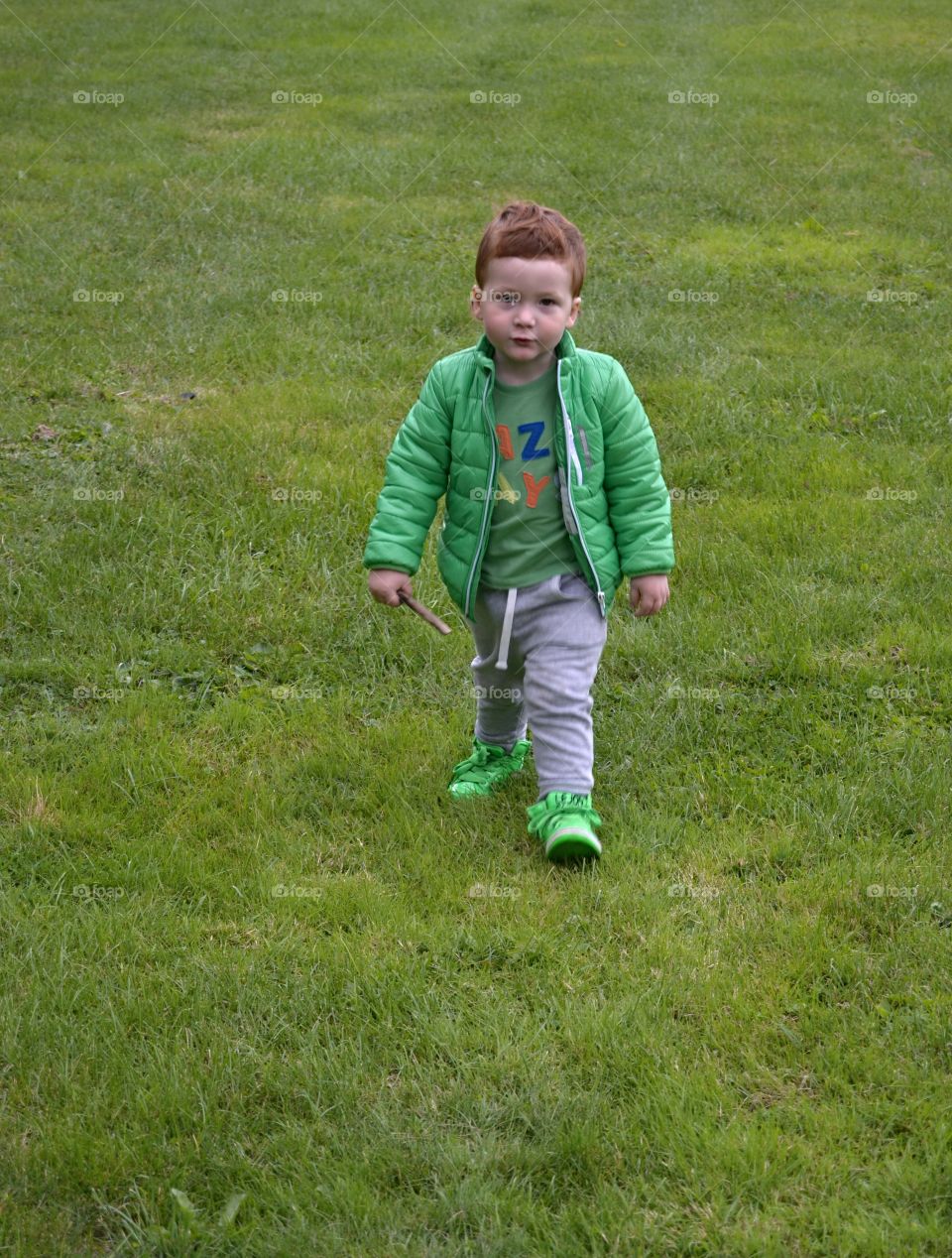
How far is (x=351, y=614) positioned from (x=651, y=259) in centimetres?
492

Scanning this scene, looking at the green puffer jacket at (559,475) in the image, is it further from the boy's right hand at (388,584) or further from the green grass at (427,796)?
the green grass at (427,796)

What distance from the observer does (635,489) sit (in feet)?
12.2

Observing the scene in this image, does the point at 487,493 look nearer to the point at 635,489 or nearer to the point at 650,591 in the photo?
the point at 635,489

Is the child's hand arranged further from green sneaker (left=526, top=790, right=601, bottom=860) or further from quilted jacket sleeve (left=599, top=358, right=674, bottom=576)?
green sneaker (left=526, top=790, right=601, bottom=860)

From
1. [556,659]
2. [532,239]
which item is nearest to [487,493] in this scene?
[556,659]

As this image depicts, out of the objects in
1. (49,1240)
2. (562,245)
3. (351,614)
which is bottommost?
(49,1240)

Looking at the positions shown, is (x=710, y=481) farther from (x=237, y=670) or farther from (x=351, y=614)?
(x=237, y=670)

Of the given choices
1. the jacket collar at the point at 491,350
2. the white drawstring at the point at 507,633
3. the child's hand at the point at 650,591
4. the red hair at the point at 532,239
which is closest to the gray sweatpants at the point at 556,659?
the white drawstring at the point at 507,633

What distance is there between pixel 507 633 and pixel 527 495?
1.28ft

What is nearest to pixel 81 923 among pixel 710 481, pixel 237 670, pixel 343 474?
pixel 237 670

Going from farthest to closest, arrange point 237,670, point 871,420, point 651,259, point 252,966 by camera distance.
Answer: point 651,259 < point 871,420 < point 237,670 < point 252,966

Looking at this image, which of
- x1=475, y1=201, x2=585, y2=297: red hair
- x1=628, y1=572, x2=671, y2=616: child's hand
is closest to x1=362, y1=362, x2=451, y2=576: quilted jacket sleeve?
x1=475, y1=201, x2=585, y2=297: red hair

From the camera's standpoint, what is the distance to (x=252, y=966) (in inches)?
129

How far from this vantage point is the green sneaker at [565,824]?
11.8 ft
